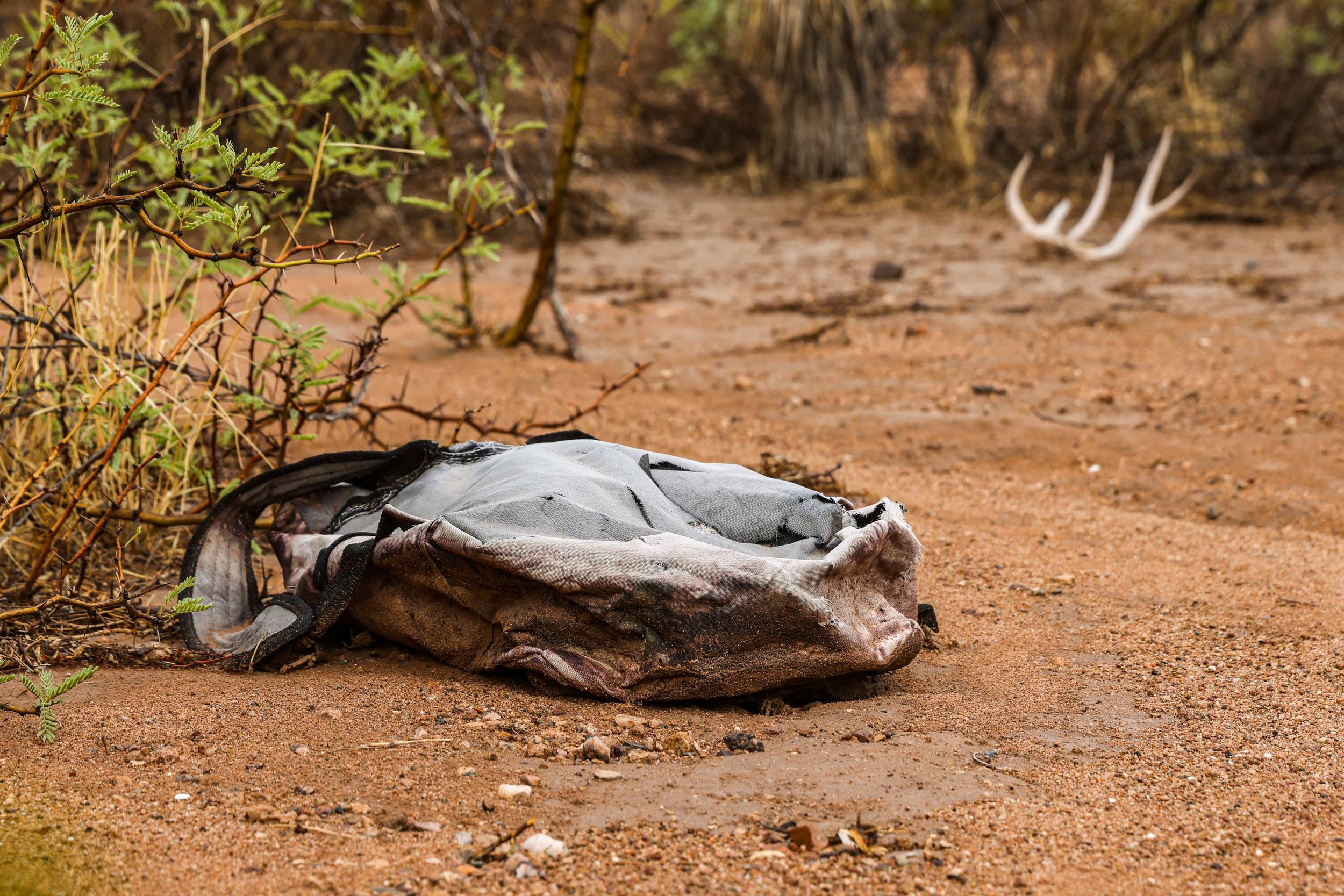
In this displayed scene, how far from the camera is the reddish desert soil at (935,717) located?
1644 millimetres

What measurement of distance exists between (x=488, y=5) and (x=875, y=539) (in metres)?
6.77

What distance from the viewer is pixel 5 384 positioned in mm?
2471

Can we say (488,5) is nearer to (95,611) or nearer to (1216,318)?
(1216,318)

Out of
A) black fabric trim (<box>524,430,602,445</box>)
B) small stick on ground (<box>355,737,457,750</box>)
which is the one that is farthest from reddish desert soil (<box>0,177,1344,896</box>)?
black fabric trim (<box>524,430,602,445</box>)

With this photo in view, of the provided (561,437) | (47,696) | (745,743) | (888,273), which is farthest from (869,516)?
(888,273)

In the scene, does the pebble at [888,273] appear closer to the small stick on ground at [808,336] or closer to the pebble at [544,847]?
the small stick on ground at [808,336]

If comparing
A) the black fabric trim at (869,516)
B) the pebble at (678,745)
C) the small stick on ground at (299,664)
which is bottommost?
the small stick on ground at (299,664)

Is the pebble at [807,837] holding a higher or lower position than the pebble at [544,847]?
higher

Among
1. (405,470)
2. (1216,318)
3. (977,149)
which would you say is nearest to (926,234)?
(977,149)

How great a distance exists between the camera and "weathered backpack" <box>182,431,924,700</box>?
2.13 meters

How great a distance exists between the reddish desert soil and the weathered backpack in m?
0.08

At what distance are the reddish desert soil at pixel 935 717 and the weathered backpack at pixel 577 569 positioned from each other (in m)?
0.08

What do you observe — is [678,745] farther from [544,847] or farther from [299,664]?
[299,664]

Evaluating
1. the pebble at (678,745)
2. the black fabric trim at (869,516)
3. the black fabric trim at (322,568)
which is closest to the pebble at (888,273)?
the black fabric trim at (869,516)
